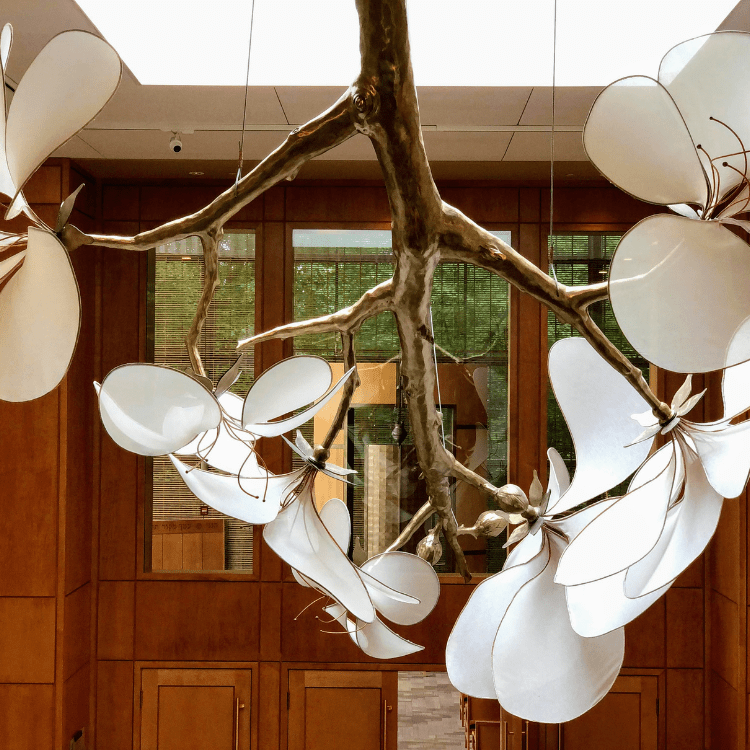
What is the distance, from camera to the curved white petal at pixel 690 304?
27 cm

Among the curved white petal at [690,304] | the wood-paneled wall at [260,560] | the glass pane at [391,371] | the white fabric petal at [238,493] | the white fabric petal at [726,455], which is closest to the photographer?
the curved white petal at [690,304]

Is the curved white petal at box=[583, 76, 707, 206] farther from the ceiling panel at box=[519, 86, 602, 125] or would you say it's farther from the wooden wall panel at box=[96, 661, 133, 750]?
the wooden wall panel at box=[96, 661, 133, 750]

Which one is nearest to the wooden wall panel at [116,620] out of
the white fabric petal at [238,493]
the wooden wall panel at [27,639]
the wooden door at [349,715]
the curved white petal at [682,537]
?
the wooden wall panel at [27,639]

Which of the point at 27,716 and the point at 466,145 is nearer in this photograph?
the point at 466,145

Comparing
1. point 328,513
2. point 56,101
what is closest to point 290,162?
point 56,101

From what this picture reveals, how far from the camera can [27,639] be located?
3.21 metres

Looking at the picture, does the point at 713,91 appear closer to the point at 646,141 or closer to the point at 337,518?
the point at 646,141

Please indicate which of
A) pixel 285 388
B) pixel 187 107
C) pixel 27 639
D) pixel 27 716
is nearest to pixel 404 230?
pixel 285 388

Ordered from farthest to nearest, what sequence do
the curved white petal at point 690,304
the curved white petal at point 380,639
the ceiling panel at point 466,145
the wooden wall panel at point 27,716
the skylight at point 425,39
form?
the wooden wall panel at point 27,716 → the ceiling panel at point 466,145 → the skylight at point 425,39 → the curved white petal at point 380,639 → the curved white petal at point 690,304

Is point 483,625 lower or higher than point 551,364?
lower

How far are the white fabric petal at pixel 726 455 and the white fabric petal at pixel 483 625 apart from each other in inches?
4.6

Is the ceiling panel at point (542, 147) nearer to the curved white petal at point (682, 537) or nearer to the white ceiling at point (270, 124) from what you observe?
the white ceiling at point (270, 124)

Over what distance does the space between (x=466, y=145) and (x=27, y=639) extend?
2888 mm

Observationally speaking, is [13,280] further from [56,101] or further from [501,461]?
[501,461]
